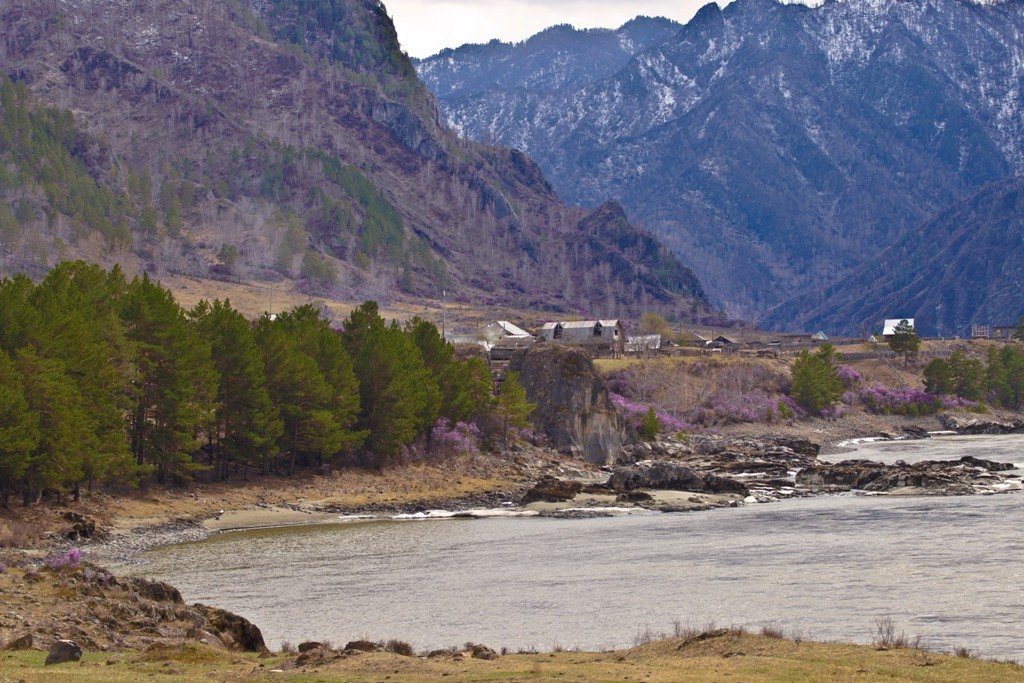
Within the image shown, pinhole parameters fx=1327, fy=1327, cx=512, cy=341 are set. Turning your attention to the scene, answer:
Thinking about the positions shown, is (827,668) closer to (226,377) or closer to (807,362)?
(226,377)

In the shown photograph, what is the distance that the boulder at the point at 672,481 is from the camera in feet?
311

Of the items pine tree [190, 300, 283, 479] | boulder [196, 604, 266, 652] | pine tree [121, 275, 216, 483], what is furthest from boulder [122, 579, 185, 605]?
pine tree [190, 300, 283, 479]

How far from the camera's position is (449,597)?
51.1 metres

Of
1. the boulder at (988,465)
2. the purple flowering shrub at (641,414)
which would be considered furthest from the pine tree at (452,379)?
the boulder at (988,465)

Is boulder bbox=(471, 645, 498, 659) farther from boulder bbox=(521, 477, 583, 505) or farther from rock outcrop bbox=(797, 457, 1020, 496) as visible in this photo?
rock outcrop bbox=(797, 457, 1020, 496)

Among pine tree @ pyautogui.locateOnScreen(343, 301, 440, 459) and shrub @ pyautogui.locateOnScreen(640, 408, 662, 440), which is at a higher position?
pine tree @ pyautogui.locateOnScreen(343, 301, 440, 459)

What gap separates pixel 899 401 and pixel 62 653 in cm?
17768

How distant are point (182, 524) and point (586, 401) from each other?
57.1m

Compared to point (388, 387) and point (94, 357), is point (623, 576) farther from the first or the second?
point (388, 387)

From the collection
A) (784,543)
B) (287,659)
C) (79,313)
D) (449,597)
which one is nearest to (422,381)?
(79,313)

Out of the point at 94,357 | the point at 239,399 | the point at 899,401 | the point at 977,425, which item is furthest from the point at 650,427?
the point at 94,357

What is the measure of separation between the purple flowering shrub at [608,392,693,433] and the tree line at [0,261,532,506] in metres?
33.7

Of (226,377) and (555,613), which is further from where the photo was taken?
(226,377)

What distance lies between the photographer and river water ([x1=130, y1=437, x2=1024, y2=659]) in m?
43.2
